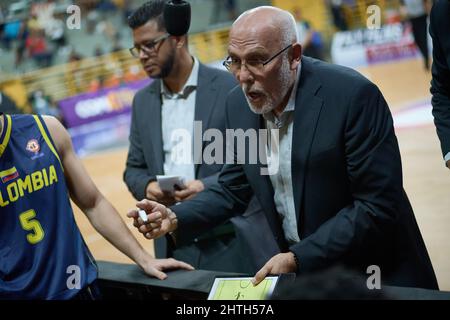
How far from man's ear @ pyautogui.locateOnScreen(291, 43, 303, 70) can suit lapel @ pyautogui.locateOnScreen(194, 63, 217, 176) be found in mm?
1223

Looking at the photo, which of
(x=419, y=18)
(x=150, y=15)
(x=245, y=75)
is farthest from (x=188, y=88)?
(x=419, y=18)

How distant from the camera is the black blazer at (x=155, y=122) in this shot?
3.61m

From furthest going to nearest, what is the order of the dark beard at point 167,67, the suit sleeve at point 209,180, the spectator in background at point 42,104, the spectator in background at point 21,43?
1. the spectator in background at point 21,43
2. the spectator in background at point 42,104
3. the dark beard at point 167,67
4. the suit sleeve at point 209,180

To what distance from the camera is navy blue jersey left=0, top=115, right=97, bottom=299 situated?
2361 millimetres

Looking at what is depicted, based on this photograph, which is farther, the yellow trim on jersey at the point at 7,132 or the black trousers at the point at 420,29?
the black trousers at the point at 420,29

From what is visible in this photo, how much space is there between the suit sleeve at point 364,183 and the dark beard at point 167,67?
5.21 feet

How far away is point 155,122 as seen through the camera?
146 inches

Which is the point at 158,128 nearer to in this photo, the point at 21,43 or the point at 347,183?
the point at 347,183

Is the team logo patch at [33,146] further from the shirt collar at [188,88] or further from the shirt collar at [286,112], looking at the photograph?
the shirt collar at [188,88]

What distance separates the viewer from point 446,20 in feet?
8.29

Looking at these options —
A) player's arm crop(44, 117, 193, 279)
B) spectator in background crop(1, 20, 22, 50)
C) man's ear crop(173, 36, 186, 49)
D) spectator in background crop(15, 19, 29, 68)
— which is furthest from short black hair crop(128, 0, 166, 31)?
spectator in background crop(15, 19, 29, 68)

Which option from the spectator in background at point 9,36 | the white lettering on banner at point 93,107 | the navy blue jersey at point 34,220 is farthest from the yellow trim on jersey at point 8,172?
the spectator in background at point 9,36

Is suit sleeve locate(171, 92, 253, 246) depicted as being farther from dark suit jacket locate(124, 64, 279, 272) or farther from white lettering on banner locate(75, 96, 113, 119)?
white lettering on banner locate(75, 96, 113, 119)
